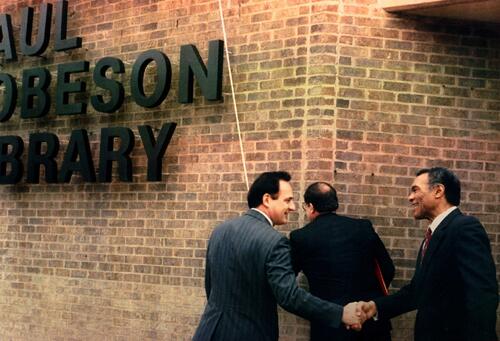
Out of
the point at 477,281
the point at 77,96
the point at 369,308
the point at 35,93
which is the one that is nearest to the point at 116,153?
the point at 77,96

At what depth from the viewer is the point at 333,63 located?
7.39 metres

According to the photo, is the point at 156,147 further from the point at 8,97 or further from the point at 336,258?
the point at 336,258

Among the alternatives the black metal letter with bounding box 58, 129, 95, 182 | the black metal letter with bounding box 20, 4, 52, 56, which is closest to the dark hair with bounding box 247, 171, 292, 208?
the black metal letter with bounding box 58, 129, 95, 182

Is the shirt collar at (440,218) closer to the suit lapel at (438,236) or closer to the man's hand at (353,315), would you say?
the suit lapel at (438,236)

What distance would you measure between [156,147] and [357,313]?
3162 mm

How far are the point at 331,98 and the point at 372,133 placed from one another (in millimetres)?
442

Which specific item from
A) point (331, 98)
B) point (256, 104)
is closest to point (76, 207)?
point (256, 104)

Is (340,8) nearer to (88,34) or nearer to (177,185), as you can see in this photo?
(177,185)

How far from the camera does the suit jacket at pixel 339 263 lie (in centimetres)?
647

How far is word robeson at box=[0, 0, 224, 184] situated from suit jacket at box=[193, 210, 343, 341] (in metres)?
2.78

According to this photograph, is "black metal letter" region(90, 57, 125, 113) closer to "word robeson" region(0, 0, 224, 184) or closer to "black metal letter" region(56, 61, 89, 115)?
"word robeson" region(0, 0, 224, 184)

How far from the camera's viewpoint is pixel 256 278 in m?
5.30

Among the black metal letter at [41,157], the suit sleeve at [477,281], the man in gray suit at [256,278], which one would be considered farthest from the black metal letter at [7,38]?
the suit sleeve at [477,281]

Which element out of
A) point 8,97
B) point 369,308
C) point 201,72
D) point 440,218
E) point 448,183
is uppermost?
point 201,72
